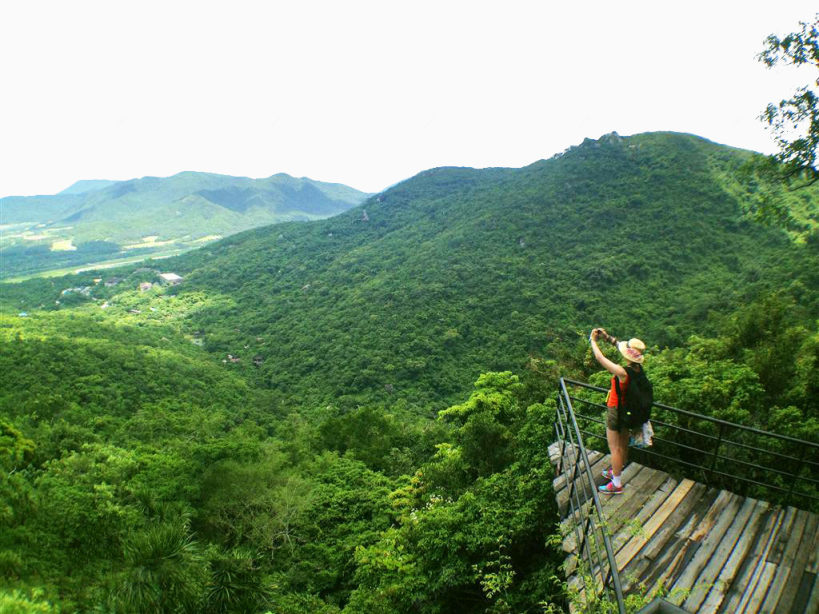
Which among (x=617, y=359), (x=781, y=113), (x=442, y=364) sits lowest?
(x=442, y=364)

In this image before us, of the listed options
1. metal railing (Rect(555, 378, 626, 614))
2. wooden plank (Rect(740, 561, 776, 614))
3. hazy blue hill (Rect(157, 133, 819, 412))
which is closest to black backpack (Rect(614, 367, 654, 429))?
metal railing (Rect(555, 378, 626, 614))

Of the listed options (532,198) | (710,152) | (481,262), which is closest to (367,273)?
(481,262)

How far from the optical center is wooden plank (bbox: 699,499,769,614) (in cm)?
330

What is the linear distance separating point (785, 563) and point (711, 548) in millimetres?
551

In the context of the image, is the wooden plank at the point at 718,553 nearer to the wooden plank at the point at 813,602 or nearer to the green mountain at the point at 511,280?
the wooden plank at the point at 813,602

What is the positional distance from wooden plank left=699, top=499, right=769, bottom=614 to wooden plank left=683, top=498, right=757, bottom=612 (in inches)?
0.7

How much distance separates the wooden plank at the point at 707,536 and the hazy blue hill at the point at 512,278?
78.7 ft

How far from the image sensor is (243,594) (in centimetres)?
626

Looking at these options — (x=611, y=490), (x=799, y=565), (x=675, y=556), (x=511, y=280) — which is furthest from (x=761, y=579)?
(x=511, y=280)

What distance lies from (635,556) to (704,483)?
1.79m

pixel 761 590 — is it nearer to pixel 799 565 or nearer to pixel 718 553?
pixel 718 553

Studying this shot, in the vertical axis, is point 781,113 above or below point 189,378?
above

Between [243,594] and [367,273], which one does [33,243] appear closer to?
[367,273]

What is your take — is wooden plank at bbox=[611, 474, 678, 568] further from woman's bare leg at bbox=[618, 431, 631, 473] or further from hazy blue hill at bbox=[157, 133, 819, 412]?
hazy blue hill at bbox=[157, 133, 819, 412]
